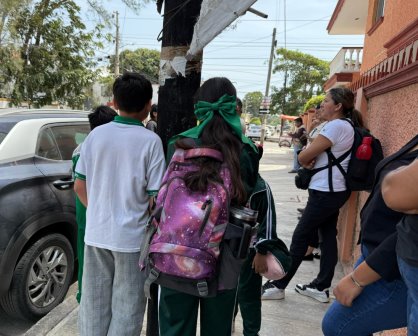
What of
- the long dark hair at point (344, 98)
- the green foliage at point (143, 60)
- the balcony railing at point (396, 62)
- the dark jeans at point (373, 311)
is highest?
the green foliage at point (143, 60)

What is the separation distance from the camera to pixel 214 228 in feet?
5.38

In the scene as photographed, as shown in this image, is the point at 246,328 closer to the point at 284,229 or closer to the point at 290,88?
the point at 284,229

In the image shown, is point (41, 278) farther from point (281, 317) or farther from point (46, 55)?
point (46, 55)

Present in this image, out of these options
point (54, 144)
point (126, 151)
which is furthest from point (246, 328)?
point (54, 144)

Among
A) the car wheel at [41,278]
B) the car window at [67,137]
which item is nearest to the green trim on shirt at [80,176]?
the car wheel at [41,278]

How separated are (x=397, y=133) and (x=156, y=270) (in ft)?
6.84

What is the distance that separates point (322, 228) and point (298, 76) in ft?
134

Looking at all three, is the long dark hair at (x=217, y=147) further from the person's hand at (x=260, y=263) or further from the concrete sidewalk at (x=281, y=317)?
the concrete sidewalk at (x=281, y=317)

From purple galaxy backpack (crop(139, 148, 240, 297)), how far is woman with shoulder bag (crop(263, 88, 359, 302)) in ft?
5.17

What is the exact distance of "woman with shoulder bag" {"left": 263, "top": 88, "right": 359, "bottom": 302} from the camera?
2965 millimetres

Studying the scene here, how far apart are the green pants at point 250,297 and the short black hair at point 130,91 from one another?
3.65 ft

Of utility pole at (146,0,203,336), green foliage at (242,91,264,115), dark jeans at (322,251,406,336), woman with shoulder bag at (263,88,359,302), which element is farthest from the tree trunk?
green foliage at (242,91,264,115)

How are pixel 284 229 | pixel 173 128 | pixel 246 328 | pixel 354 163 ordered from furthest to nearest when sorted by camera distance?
1. pixel 284 229
2. pixel 354 163
3. pixel 246 328
4. pixel 173 128

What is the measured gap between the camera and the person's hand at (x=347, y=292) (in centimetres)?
155
